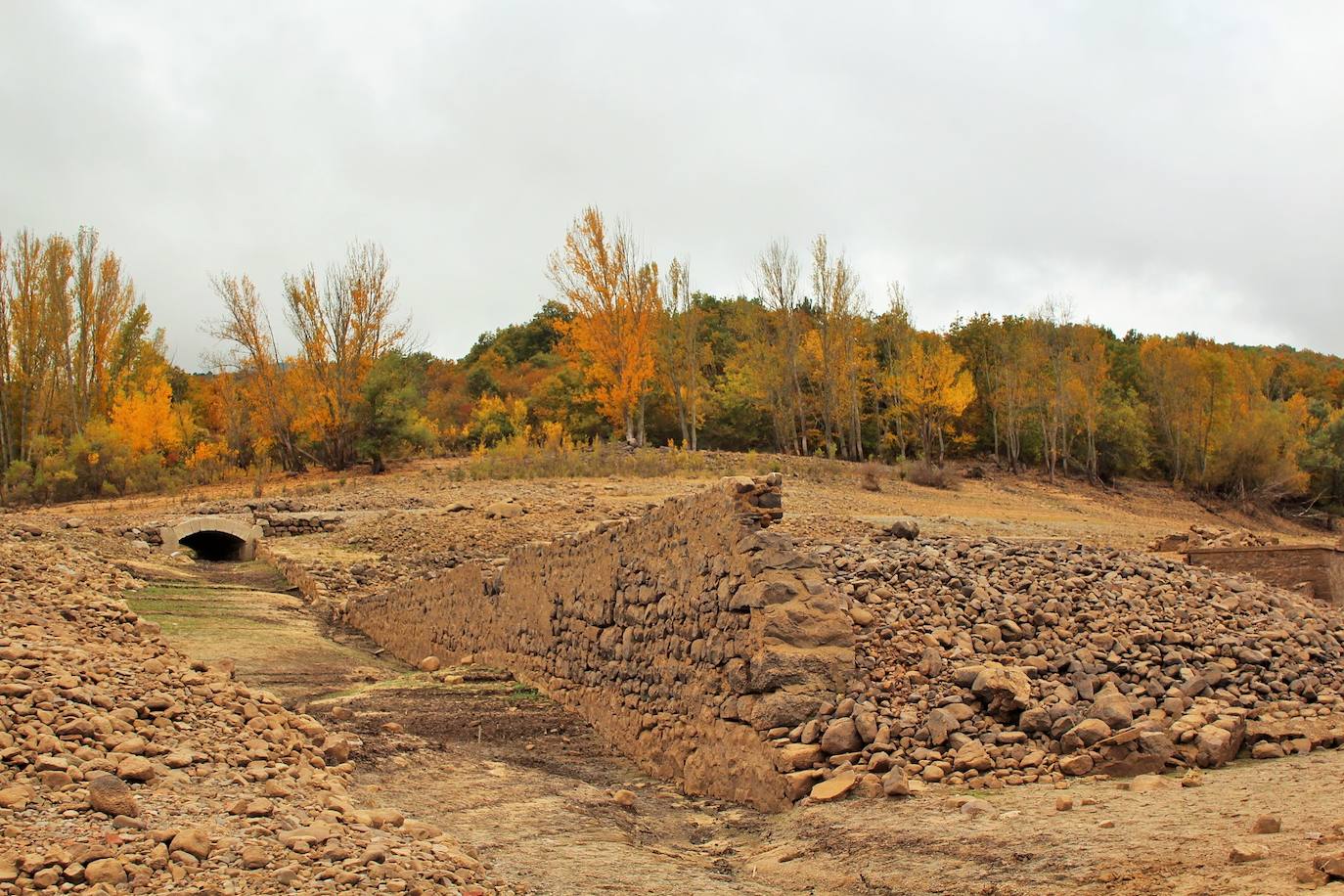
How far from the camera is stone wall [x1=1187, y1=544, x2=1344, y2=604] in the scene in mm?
11484

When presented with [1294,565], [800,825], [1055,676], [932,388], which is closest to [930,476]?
[932,388]

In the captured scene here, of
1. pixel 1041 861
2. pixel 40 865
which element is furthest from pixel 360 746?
pixel 1041 861

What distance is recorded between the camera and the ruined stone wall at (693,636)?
6805 millimetres

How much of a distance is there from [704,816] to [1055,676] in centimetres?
252

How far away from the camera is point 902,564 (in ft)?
28.5

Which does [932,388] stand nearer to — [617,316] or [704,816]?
[617,316]

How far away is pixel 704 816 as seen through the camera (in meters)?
6.68

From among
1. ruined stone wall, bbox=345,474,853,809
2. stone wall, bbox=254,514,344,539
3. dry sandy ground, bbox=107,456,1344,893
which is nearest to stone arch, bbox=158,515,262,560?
stone wall, bbox=254,514,344,539

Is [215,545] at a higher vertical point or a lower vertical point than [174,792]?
lower

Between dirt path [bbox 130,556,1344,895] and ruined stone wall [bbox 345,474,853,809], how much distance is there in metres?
0.30

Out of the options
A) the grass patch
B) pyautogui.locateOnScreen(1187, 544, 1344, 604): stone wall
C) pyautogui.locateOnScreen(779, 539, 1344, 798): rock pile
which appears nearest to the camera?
pyautogui.locateOnScreen(779, 539, 1344, 798): rock pile

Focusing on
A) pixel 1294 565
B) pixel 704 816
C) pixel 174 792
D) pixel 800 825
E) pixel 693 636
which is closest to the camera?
pixel 174 792

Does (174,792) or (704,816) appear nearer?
(174,792)

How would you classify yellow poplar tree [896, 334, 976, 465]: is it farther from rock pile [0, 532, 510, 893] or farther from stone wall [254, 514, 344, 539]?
rock pile [0, 532, 510, 893]
